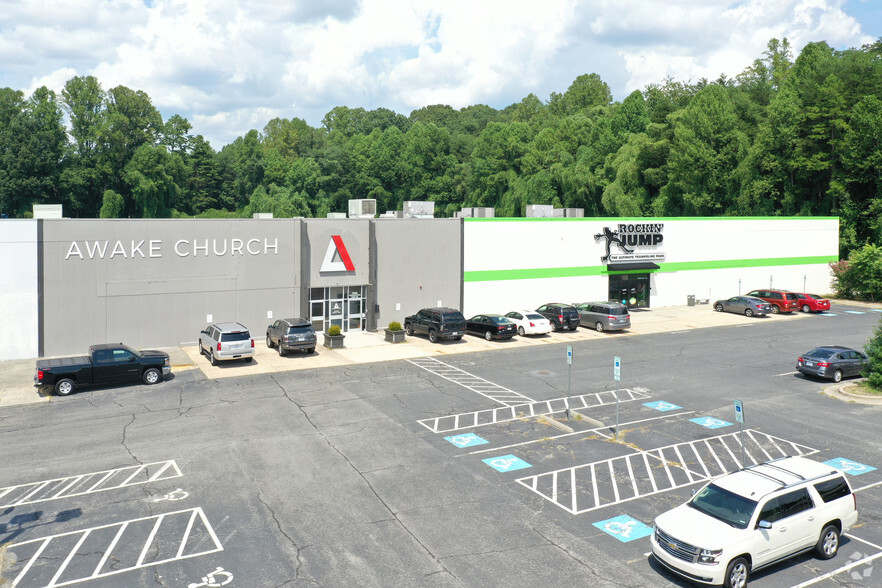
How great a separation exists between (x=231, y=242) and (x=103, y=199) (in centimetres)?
6752

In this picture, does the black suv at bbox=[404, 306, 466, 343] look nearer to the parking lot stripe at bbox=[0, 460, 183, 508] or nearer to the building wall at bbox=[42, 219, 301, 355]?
the building wall at bbox=[42, 219, 301, 355]

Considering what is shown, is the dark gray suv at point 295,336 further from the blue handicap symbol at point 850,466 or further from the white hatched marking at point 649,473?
the blue handicap symbol at point 850,466

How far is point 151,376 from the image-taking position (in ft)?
84.8

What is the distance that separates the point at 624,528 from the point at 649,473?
134 inches

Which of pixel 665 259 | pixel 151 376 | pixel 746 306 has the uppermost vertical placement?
pixel 665 259

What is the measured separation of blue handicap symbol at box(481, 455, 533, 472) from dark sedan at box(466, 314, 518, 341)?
56.0ft

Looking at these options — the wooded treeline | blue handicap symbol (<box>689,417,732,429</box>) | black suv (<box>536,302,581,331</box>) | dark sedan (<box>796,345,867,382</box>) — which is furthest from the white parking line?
the wooded treeline

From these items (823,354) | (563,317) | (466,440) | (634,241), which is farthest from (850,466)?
(634,241)

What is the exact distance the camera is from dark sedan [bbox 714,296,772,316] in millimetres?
44156

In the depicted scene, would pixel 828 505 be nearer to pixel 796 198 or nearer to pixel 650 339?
pixel 650 339

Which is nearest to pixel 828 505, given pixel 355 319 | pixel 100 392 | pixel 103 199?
pixel 100 392

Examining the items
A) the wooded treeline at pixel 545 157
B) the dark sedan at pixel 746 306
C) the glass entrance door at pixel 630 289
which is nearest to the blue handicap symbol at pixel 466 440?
the glass entrance door at pixel 630 289

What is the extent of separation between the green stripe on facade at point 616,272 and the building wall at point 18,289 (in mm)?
21829

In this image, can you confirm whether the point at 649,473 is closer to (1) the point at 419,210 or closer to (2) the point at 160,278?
(2) the point at 160,278
